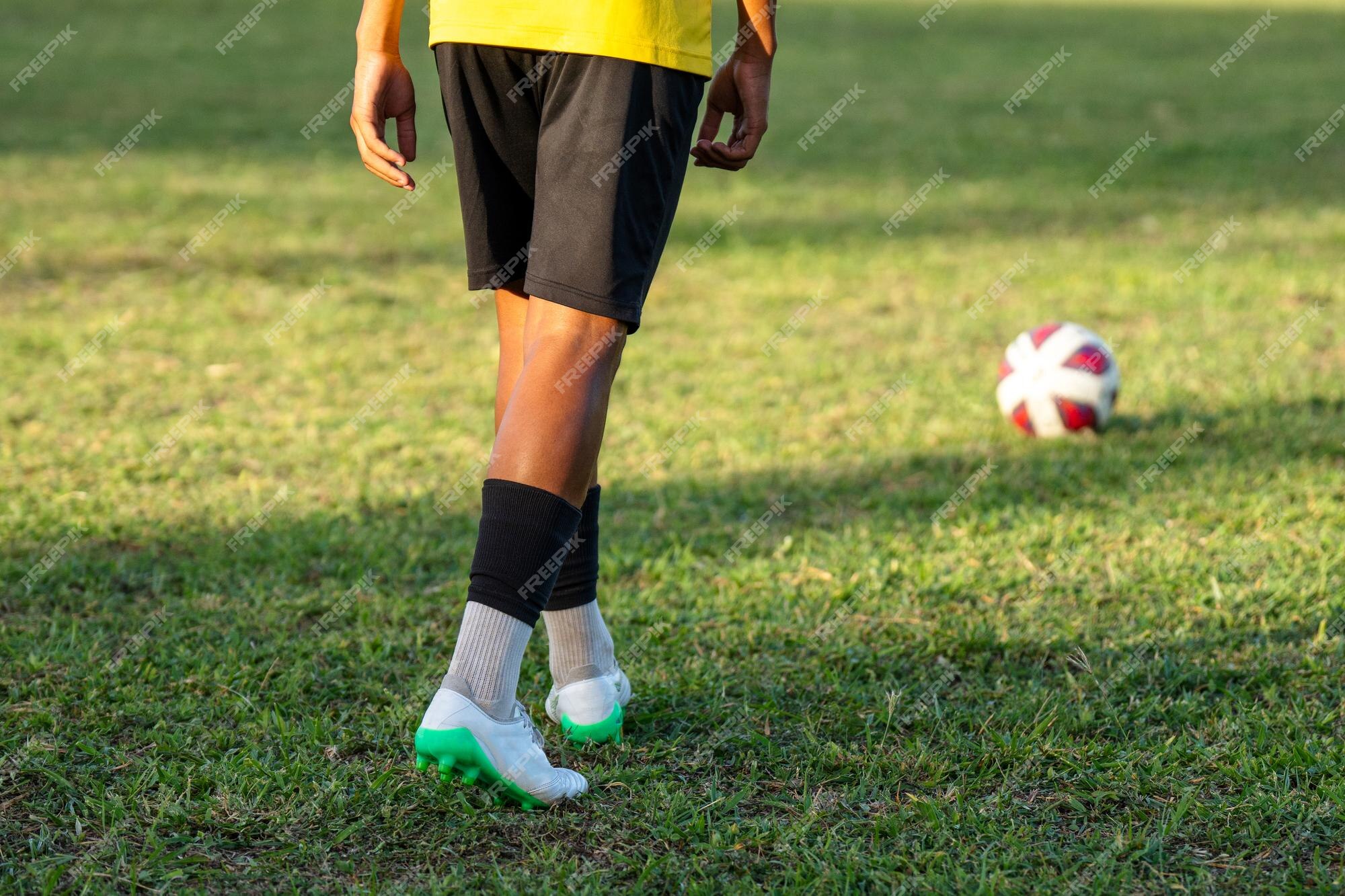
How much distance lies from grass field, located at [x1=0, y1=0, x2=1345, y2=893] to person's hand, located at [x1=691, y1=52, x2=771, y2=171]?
103cm

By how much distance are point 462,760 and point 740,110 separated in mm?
1194

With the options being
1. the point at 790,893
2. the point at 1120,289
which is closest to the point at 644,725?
the point at 790,893

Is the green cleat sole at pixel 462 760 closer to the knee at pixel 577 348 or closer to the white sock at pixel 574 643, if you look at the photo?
the white sock at pixel 574 643

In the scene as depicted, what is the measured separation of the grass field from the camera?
2018 millimetres

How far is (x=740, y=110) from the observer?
2271 mm

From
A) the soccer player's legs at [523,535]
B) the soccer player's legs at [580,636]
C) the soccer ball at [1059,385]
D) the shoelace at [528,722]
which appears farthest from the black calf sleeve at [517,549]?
the soccer ball at [1059,385]

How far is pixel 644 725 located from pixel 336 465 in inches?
72.0

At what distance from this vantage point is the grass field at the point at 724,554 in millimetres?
2018

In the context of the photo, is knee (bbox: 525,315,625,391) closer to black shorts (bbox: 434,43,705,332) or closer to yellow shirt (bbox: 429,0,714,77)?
black shorts (bbox: 434,43,705,332)

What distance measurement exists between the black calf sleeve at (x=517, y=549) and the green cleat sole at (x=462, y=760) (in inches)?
7.9

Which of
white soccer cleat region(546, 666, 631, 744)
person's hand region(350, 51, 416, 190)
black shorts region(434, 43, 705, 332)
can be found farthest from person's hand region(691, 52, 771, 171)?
white soccer cleat region(546, 666, 631, 744)

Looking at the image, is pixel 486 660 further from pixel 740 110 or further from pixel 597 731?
pixel 740 110

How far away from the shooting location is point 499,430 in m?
2.04

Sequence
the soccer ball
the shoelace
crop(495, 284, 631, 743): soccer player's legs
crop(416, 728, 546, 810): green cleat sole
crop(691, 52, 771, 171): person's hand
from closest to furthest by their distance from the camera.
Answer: crop(416, 728, 546, 810): green cleat sole → the shoelace → crop(691, 52, 771, 171): person's hand → crop(495, 284, 631, 743): soccer player's legs → the soccer ball
